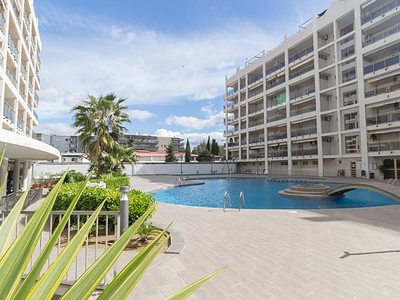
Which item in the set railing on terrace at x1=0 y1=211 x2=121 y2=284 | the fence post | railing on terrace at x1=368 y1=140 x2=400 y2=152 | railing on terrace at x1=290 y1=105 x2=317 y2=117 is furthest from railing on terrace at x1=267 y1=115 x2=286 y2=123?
the fence post

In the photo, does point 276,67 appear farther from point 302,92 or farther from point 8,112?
point 8,112

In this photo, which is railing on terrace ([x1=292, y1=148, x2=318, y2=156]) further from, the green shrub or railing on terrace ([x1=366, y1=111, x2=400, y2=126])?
the green shrub

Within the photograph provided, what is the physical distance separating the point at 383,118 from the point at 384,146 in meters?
2.81

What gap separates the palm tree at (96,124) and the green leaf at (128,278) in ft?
55.8

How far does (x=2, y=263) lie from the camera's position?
1163 mm

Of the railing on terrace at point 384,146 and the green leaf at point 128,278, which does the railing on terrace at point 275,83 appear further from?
the green leaf at point 128,278

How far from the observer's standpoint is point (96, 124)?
690 inches

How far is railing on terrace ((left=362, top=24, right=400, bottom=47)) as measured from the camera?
2388 centimetres

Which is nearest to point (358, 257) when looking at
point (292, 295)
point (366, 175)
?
point (292, 295)

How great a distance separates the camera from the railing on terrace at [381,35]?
2388 centimetres

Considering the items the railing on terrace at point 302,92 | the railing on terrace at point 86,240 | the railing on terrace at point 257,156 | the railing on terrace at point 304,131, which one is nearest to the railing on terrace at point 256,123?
the railing on terrace at point 257,156

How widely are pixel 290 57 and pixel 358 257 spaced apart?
36.3m

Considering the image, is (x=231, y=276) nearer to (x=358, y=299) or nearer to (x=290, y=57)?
(x=358, y=299)

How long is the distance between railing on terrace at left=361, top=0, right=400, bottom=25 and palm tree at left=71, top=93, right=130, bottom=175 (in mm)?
27171
